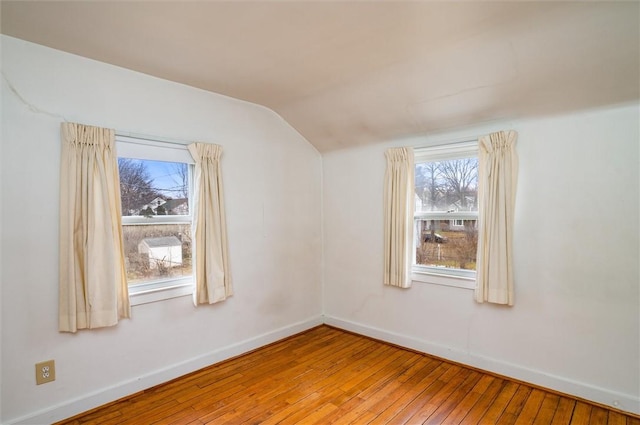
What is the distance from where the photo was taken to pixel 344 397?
2.43 metres

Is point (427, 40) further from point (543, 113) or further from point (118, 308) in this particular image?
point (118, 308)

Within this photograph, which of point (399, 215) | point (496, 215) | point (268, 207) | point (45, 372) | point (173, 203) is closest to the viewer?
point (45, 372)

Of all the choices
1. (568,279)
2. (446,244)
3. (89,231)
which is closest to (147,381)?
(89,231)

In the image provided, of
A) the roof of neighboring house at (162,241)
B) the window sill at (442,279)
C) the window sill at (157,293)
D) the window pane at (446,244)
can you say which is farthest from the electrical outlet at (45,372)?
the window pane at (446,244)

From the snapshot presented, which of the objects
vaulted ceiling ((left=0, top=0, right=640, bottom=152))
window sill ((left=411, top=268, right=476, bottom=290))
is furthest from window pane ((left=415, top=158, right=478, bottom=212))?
window sill ((left=411, top=268, right=476, bottom=290))

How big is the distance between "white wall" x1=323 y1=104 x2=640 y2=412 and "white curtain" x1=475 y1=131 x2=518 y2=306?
0.28 feet

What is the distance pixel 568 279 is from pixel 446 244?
977 millimetres

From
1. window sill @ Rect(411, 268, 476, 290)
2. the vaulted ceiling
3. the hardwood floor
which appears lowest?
the hardwood floor

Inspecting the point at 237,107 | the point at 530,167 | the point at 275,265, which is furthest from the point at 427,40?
the point at 275,265

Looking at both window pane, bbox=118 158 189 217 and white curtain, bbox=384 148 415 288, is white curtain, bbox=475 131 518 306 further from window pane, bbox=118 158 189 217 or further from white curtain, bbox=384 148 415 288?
window pane, bbox=118 158 189 217

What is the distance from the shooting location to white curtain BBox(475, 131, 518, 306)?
2.60m

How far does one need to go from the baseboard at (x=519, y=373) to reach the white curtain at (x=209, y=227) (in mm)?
1778

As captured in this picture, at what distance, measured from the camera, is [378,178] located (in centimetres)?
355

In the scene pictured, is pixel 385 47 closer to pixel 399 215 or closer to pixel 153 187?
pixel 399 215
